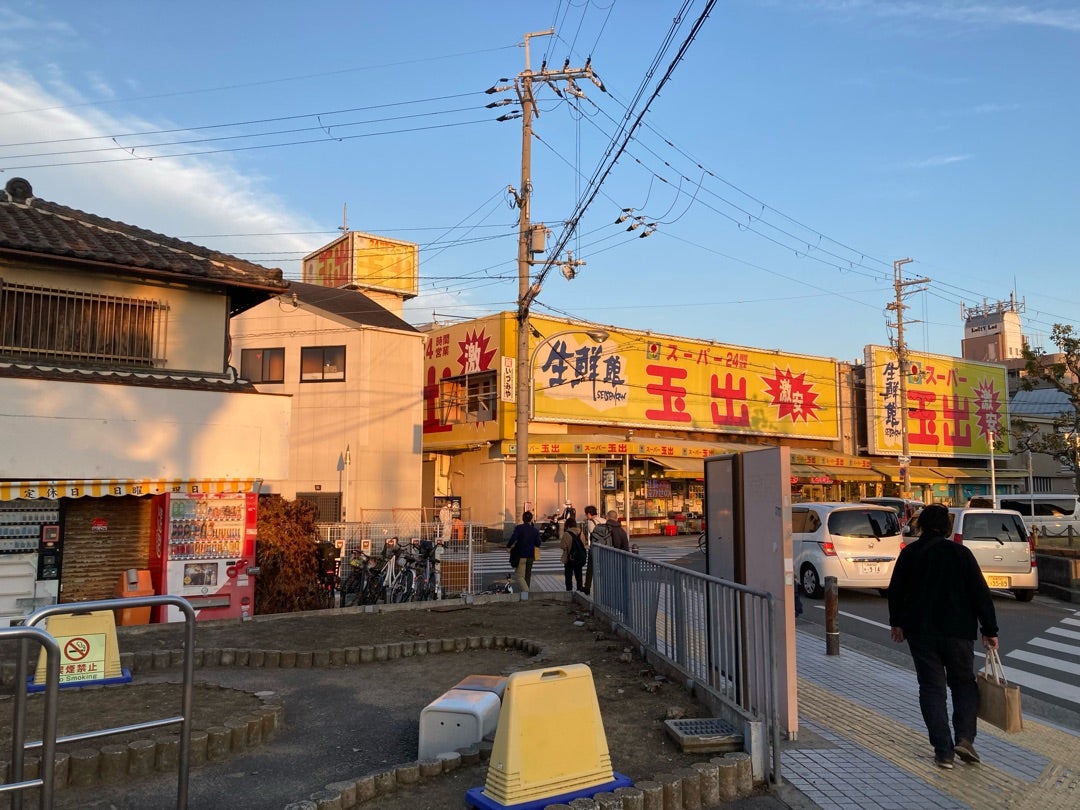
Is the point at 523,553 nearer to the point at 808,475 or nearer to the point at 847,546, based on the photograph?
the point at 847,546

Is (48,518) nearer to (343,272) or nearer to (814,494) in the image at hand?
(343,272)

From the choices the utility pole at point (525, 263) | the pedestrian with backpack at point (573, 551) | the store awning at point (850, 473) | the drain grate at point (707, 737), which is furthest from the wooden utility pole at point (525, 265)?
the store awning at point (850, 473)

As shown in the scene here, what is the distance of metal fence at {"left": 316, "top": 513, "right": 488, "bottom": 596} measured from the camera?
15078 mm

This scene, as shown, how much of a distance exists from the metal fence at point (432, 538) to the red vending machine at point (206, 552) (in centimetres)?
275

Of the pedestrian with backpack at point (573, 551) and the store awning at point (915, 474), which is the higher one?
the store awning at point (915, 474)

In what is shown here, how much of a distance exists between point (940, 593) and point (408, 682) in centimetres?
522

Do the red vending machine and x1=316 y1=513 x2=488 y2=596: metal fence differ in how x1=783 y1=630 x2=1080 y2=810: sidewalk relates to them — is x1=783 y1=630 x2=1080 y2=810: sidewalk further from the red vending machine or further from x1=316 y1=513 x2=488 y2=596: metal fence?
the red vending machine

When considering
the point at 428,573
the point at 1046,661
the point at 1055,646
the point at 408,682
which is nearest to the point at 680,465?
the point at 428,573

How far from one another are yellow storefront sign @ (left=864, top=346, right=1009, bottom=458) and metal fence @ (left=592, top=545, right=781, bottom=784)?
35842 mm

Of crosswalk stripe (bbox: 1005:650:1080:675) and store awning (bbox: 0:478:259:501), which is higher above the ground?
store awning (bbox: 0:478:259:501)

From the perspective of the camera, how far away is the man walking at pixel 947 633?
5492 mm

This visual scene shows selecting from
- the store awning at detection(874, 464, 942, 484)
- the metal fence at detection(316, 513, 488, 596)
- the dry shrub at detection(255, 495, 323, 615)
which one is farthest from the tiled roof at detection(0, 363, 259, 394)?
the store awning at detection(874, 464, 942, 484)

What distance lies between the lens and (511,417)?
29.9 meters

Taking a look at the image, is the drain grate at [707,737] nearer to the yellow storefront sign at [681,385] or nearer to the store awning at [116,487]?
the store awning at [116,487]
